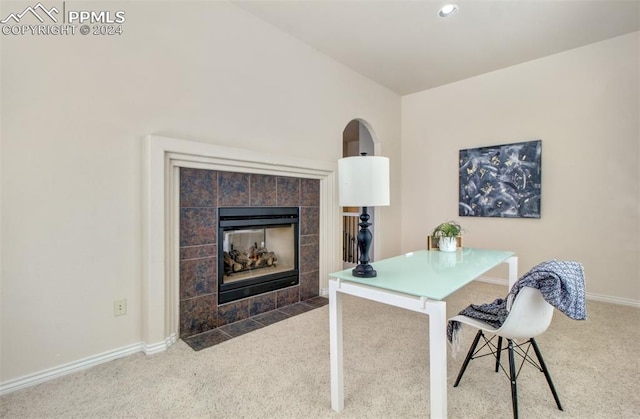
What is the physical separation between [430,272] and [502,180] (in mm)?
2638

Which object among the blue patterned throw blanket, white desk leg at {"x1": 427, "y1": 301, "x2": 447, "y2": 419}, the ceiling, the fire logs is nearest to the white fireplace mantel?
the fire logs

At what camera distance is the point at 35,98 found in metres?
1.71

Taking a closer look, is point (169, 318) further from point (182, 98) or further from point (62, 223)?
point (182, 98)

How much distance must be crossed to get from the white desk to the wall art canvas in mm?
1865

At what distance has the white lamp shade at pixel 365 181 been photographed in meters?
1.57

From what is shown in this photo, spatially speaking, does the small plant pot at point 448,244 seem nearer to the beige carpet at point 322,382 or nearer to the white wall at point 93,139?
the beige carpet at point 322,382

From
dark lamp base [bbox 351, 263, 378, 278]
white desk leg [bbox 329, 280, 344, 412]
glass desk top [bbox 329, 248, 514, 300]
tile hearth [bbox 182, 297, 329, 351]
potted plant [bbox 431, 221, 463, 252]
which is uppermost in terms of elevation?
potted plant [bbox 431, 221, 463, 252]

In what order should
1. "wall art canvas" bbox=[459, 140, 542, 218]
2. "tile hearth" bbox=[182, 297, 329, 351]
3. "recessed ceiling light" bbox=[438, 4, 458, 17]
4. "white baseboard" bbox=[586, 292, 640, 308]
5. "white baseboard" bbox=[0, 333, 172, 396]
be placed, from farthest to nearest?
1. "wall art canvas" bbox=[459, 140, 542, 218]
2. "white baseboard" bbox=[586, 292, 640, 308]
3. "recessed ceiling light" bbox=[438, 4, 458, 17]
4. "tile hearth" bbox=[182, 297, 329, 351]
5. "white baseboard" bbox=[0, 333, 172, 396]

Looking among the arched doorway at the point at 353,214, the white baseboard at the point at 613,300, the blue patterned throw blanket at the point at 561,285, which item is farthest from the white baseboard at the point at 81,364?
the white baseboard at the point at 613,300

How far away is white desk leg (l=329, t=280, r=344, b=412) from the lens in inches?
59.3

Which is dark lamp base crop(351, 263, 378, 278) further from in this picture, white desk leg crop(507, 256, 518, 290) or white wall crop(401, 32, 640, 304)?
white wall crop(401, 32, 640, 304)

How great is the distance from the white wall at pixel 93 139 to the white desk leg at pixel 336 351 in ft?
4.70

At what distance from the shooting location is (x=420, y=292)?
1.30 m

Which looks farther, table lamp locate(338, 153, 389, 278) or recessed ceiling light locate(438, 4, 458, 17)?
recessed ceiling light locate(438, 4, 458, 17)
